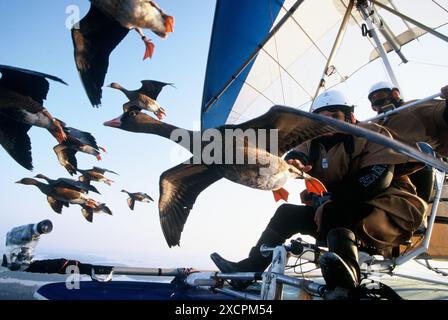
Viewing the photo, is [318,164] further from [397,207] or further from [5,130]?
[5,130]

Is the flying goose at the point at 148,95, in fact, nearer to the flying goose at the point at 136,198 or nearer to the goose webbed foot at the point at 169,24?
the goose webbed foot at the point at 169,24

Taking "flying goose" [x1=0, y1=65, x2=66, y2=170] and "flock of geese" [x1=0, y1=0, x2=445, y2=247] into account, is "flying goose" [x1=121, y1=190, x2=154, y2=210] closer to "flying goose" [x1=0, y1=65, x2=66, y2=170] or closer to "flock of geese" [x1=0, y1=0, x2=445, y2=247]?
"flock of geese" [x1=0, y1=0, x2=445, y2=247]

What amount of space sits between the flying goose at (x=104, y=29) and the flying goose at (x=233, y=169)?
77cm

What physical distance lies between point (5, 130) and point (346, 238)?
4794 millimetres

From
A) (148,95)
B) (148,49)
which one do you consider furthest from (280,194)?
(148,95)

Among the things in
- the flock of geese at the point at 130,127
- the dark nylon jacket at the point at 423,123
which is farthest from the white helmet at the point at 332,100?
the dark nylon jacket at the point at 423,123

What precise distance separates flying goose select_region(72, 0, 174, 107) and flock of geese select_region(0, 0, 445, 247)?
12mm

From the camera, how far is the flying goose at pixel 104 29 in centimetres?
366

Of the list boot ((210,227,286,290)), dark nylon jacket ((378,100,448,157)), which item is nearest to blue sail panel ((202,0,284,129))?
dark nylon jacket ((378,100,448,157))

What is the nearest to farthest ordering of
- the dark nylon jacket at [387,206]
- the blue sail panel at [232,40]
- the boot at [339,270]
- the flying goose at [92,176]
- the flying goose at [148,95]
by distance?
1. the boot at [339,270]
2. the dark nylon jacket at [387,206]
3. the flying goose at [148,95]
4. the flying goose at [92,176]
5. the blue sail panel at [232,40]

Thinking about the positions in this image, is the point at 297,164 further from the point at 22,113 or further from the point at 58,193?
the point at 58,193

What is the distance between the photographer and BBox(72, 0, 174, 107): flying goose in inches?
144
